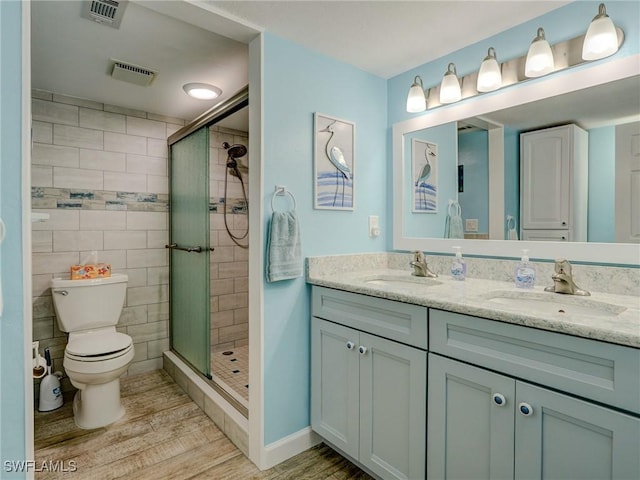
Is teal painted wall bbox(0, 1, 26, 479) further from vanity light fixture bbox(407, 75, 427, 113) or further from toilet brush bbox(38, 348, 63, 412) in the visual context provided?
vanity light fixture bbox(407, 75, 427, 113)

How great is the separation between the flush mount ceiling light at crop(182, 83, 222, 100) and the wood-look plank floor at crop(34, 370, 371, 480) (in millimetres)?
2140

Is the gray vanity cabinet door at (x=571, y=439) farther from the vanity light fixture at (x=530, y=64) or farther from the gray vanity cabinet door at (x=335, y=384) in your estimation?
the vanity light fixture at (x=530, y=64)

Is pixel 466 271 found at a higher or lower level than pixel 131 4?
lower

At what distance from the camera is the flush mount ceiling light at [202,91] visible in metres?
2.34

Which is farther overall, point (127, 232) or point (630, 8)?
point (127, 232)

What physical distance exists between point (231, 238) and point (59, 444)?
187 centimetres

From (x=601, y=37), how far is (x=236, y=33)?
1541 millimetres

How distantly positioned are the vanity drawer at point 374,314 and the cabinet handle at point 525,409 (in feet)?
1.19

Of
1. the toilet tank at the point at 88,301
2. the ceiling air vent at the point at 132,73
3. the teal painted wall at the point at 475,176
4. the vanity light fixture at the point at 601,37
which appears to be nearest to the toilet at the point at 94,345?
the toilet tank at the point at 88,301

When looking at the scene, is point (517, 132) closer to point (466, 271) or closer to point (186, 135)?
point (466, 271)

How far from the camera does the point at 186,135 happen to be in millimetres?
2623

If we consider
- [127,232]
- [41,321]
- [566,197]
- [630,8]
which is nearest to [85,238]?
[127,232]

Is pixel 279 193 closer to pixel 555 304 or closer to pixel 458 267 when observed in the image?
pixel 458 267

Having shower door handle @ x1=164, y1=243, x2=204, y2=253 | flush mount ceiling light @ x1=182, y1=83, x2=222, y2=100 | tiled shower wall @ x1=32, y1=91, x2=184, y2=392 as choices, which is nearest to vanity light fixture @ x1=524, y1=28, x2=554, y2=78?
flush mount ceiling light @ x1=182, y1=83, x2=222, y2=100
